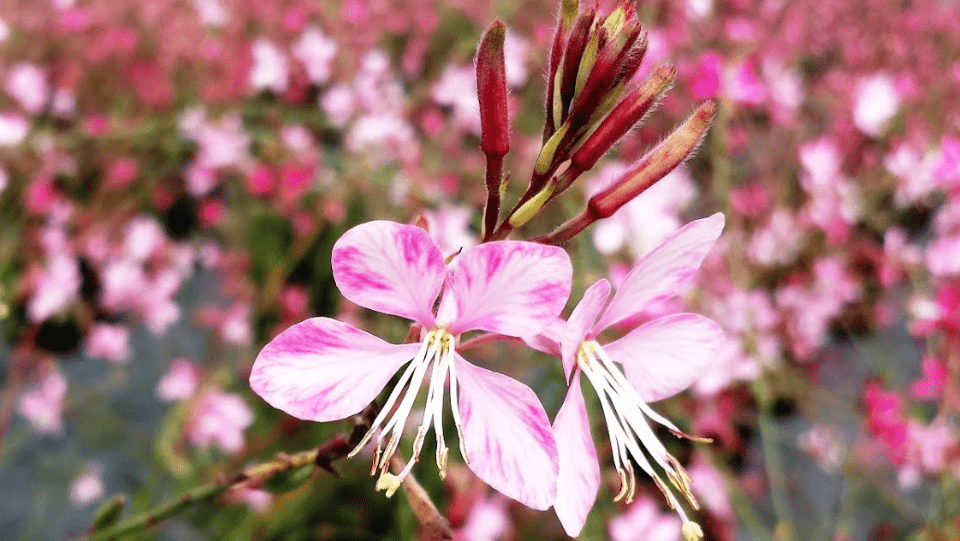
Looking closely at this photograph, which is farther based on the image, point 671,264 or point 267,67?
point 267,67

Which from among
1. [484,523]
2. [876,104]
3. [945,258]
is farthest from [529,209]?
[876,104]

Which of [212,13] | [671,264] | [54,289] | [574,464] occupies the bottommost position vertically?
[54,289]

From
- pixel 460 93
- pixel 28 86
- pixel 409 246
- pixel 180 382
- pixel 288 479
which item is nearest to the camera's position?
pixel 409 246

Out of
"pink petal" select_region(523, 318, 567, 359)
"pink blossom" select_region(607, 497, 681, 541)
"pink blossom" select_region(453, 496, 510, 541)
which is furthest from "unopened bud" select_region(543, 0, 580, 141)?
"pink blossom" select_region(607, 497, 681, 541)

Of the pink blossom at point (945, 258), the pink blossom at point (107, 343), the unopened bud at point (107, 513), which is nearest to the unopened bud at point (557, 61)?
the unopened bud at point (107, 513)

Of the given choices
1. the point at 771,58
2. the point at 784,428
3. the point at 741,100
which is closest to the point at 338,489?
the point at 784,428

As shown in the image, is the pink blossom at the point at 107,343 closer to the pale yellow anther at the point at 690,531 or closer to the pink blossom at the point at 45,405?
the pink blossom at the point at 45,405

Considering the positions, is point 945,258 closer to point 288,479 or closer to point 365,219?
point 365,219
